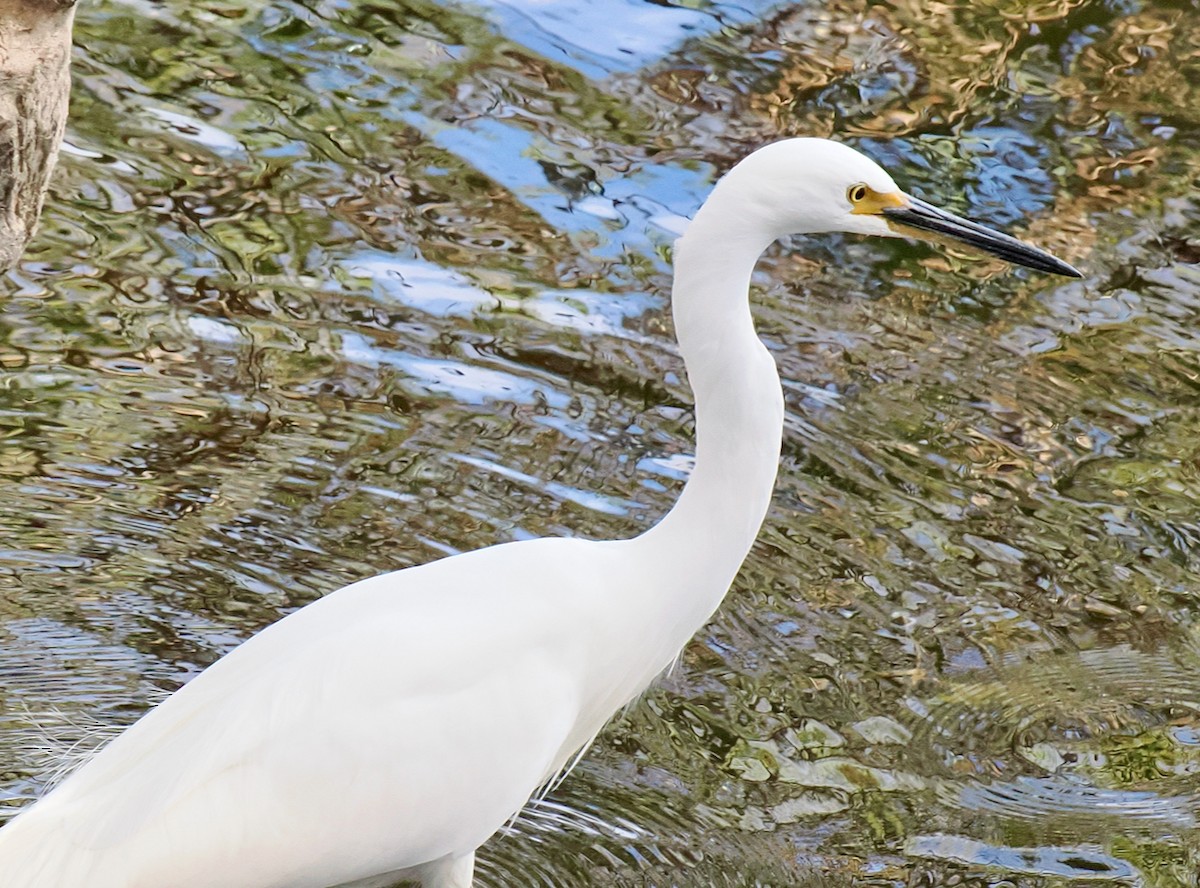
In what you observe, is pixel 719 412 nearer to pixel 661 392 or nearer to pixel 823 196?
pixel 823 196

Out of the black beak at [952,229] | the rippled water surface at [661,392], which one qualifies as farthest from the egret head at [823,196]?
the rippled water surface at [661,392]

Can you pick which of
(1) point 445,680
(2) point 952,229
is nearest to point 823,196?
(2) point 952,229

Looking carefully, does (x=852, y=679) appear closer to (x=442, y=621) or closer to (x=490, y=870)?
(x=490, y=870)

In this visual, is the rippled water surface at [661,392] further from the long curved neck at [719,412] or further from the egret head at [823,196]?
the egret head at [823,196]

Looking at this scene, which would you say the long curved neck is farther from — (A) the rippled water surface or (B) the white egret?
(A) the rippled water surface

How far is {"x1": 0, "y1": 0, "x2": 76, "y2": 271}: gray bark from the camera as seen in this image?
10.0 ft

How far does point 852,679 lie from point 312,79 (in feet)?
11.5

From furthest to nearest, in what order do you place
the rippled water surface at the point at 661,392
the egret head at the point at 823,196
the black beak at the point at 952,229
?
the rippled water surface at the point at 661,392
the black beak at the point at 952,229
the egret head at the point at 823,196

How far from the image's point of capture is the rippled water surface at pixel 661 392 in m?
3.65

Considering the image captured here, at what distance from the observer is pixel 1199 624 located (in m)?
4.13

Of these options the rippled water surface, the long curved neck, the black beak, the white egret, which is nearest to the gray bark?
the white egret

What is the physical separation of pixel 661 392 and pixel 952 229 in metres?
1.95

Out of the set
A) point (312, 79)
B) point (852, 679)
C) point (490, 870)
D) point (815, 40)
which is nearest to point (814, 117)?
point (815, 40)

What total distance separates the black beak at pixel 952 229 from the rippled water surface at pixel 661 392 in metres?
1.17
